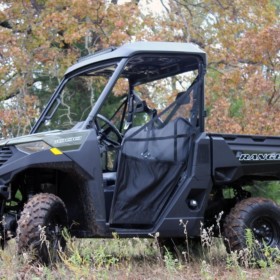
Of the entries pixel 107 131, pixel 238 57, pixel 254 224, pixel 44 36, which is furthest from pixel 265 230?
pixel 44 36

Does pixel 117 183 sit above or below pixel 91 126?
below

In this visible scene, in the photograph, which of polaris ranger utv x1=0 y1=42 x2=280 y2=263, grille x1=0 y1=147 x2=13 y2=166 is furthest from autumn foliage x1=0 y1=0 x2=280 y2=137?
grille x1=0 y1=147 x2=13 y2=166

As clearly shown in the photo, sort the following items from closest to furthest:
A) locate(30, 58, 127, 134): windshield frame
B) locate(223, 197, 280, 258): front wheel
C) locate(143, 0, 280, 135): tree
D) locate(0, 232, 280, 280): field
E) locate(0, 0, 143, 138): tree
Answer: locate(0, 232, 280, 280): field
locate(30, 58, 127, 134): windshield frame
locate(223, 197, 280, 258): front wheel
locate(143, 0, 280, 135): tree
locate(0, 0, 143, 138): tree

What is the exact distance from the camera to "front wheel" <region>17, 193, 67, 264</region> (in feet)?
16.8

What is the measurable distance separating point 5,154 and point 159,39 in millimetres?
8017

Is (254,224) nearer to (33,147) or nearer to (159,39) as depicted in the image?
(33,147)

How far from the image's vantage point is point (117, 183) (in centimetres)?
592

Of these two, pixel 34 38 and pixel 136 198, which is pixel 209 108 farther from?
pixel 136 198

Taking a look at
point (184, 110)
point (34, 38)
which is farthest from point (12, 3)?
Answer: point (184, 110)

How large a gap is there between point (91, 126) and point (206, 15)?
37.7ft

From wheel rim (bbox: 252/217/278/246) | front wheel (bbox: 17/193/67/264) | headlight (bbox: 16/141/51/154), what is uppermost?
headlight (bbox: 16/141/51/154)

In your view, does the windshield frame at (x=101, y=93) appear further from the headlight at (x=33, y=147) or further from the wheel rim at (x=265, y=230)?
the wheel rim at (x=265, y=230)

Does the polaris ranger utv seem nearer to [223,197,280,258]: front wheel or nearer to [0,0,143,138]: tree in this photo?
[223,197,280,258]: front wheel

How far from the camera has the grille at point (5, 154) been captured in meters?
→ 5.53
